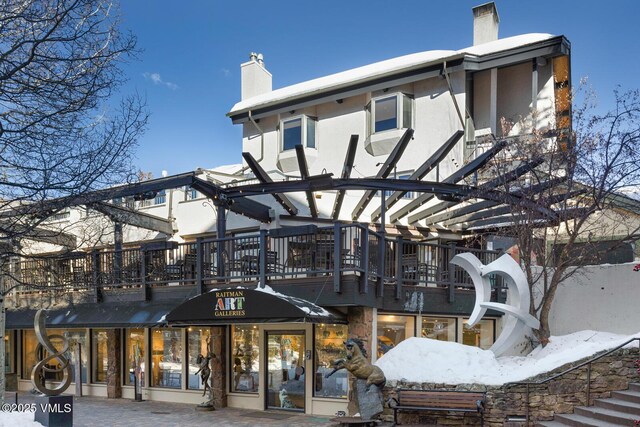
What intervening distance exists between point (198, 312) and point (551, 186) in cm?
839

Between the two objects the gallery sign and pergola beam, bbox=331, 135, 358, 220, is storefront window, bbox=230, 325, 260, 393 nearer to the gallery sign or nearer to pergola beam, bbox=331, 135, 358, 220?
the gallery sign

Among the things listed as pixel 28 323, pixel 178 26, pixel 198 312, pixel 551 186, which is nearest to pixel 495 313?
pixel 551 186

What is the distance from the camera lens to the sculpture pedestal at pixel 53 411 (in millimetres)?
9438

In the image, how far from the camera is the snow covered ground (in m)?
10.4

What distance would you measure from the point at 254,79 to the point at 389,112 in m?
8.00

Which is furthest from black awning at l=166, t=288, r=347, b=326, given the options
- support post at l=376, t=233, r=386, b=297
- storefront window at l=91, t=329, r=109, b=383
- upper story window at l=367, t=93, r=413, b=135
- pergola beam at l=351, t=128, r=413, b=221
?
upper story window at l=367, t=93, r=413, b=135

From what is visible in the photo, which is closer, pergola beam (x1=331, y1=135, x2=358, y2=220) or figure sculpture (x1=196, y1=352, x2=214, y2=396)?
pergola beam (x1=331, y1=135, x2=358, y2=220)

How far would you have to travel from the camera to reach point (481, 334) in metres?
15.1

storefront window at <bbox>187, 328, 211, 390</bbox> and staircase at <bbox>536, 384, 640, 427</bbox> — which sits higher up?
staircase at <bbox>536, 384, 640, 427</bbox>

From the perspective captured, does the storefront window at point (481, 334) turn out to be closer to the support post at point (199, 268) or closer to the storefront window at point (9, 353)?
the support post at point (199, 268)

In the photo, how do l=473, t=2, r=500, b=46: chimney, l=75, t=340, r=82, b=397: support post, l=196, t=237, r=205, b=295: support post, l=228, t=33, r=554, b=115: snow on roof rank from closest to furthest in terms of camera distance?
l=196, t=237, r=205, b=295: support post < l=75, t=340, r=82, b=397: support post < l=228, t=33, r=554, b=115: snow on roof < l=473, t=2, r=500, b=46: chimney

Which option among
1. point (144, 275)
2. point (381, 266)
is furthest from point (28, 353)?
point (381, 266)

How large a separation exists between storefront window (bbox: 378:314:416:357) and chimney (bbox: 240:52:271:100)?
1463 centimetres

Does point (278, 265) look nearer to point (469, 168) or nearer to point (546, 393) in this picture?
point (469, 168)
